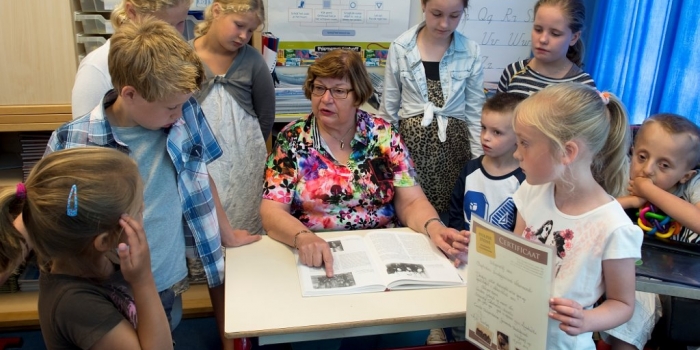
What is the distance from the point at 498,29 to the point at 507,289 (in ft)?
8.15

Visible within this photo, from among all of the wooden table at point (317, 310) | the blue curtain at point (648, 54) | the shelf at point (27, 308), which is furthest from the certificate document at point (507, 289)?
the shelf at point (27, 308)

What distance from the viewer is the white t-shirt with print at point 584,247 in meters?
1.16

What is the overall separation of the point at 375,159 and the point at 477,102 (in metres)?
0.70

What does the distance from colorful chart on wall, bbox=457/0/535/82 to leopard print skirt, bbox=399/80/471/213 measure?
3.79 ft

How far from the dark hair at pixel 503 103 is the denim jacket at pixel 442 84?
0.32m

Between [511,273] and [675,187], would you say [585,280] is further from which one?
[675,187]

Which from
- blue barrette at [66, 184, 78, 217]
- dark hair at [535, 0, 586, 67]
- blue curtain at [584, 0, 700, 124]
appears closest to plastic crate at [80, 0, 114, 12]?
blue barrette at [66, 184, 78, 217]

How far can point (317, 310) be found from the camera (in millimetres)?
1301

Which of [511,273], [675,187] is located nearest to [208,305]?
[511,273]

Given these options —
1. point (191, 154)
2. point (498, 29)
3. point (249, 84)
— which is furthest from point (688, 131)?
point (498, 29)

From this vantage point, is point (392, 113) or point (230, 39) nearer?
point (230, 39)

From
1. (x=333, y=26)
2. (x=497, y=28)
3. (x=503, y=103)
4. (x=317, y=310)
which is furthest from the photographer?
(x=497, y=28)

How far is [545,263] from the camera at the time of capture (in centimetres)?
105

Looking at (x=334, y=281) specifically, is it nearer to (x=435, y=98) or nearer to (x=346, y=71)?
(x=346, y=71)
